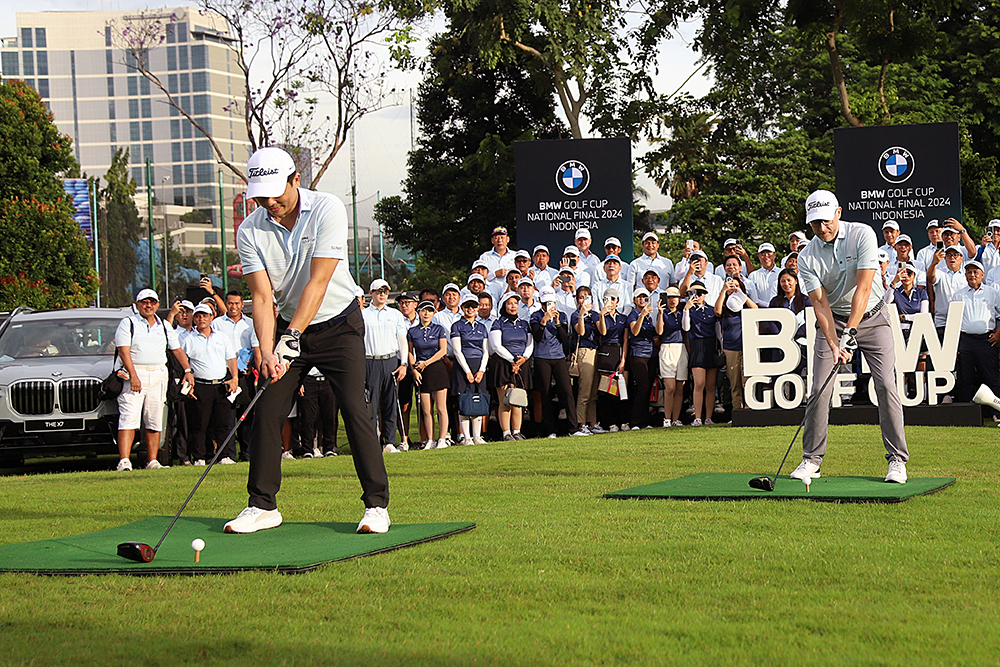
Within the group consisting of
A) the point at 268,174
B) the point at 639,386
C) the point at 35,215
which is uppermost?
the point at 35,215

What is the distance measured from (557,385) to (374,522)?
9.98 metres

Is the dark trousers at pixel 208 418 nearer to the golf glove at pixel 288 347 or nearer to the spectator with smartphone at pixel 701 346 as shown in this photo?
the spectator with smartphone at pixel 701 346

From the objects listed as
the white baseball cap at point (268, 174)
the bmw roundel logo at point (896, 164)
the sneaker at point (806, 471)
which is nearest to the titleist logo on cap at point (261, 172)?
the white baseball cap at point (268, 174)

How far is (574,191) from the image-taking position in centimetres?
1978

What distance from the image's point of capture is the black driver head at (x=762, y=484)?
8.88 meters

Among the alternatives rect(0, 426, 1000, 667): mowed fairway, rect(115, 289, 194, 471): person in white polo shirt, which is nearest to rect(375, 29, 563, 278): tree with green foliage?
rect(115, 289, 194, 471): person in white polo shirt

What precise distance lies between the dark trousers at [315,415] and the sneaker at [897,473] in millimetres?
8300

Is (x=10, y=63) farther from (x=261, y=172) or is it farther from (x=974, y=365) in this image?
(x=261, y=172)

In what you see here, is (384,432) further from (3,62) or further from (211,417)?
(3,62)

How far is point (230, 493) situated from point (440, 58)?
102 ft

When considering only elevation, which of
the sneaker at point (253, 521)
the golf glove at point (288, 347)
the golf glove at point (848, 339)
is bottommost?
the sneaker at point (253, 521)

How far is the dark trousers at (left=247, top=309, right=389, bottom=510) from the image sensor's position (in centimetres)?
743

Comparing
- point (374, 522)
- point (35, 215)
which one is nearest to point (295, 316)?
point (374, 522)

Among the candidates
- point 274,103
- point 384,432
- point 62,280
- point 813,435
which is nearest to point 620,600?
point 813,435
